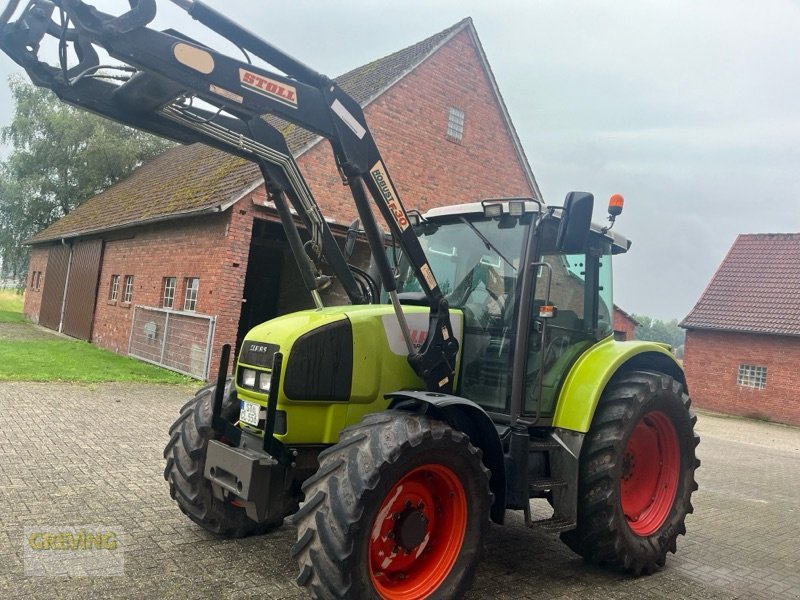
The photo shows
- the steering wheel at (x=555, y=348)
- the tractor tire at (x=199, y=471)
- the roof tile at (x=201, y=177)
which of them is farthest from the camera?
the roof tile at (x=201, y=177)

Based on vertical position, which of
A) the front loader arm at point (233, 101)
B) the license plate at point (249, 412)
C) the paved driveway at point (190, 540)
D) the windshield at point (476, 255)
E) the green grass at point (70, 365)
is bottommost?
the green grass at point (70, 365)

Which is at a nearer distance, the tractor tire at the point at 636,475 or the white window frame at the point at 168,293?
the tractor tire at the point at 636,475

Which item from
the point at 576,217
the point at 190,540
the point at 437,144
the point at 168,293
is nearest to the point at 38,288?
the point at 168,293

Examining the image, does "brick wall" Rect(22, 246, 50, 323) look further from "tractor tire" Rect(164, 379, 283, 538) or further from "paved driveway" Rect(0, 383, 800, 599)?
"tractor tire" Rect(164, 379, 283, 538)

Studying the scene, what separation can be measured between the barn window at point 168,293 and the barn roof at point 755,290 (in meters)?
17.9

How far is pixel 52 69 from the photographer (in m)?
3.15

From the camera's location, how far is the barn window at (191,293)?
13.5m

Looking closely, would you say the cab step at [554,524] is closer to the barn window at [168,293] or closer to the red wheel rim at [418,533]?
the red wheel rim at [418,533]

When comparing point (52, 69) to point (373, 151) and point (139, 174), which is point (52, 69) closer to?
point (373, 151)

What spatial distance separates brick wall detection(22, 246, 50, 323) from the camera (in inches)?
977

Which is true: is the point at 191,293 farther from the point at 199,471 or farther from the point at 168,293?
the point at 199,471

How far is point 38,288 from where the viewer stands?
1005 inches

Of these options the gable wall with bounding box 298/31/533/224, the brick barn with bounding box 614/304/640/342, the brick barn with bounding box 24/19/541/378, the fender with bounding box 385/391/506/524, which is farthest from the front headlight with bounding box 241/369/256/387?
the brick barn with bounding box 614/304/640/342

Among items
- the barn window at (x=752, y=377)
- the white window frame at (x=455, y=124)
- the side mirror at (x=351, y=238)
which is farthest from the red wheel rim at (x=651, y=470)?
the barn window at (x=752, y=377)
